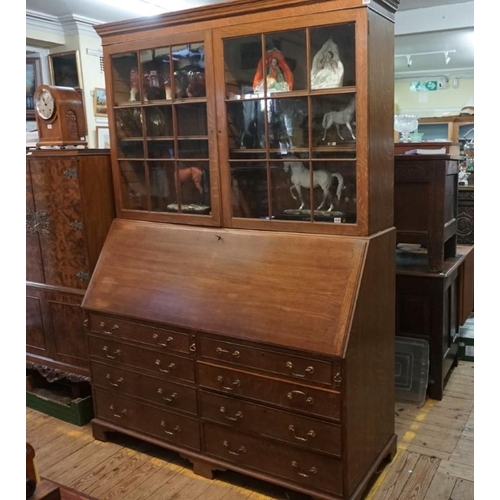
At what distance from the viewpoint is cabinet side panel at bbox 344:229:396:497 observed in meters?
2.03

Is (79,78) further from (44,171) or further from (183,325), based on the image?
(183,325)

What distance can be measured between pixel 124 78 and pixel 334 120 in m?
1.16

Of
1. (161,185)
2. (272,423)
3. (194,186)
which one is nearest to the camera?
(272,423)

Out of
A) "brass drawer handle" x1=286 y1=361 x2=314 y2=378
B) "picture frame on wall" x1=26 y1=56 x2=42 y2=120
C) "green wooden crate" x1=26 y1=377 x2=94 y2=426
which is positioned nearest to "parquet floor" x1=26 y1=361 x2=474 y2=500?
"green wooden crate" x1=26 y1=377 x2=94 y2=426

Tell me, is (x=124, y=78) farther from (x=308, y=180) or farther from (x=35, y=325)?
(x=35, y=325)

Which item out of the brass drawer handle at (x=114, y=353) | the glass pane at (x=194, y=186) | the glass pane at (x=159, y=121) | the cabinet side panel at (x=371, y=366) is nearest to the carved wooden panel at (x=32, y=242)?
the brass drawer handle at (x=114, y=353)

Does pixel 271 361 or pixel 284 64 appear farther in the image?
pixel 284 64

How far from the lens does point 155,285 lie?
2484 millimetres

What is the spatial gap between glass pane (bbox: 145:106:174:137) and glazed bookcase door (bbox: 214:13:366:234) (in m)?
0.36

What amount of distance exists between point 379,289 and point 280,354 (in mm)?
515

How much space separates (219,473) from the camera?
2.39 meters

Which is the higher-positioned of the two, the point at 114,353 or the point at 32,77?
the point at 32,77

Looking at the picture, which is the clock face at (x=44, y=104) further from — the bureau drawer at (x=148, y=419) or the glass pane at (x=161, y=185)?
the bureau drawer at (x=148, y=419)

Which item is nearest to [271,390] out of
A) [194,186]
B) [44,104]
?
[194,186]
